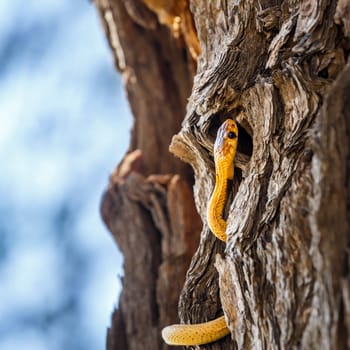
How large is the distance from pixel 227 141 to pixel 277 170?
324 millimetres

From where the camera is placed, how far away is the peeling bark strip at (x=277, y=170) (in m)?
1.68

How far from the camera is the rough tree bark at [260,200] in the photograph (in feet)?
5.59

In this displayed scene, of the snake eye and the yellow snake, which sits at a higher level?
the snake eye

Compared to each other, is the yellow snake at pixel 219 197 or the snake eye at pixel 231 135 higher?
the snake eye at pixel 231 135

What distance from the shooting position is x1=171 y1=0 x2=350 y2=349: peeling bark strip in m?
1.68

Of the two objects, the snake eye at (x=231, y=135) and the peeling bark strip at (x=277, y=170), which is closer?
the peeling bark strip at (x=277, y=170)

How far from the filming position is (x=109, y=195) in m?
3.94

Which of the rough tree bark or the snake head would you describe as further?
the snake head

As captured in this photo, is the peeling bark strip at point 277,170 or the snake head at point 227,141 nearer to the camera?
the peeling bark strip at point 277,170

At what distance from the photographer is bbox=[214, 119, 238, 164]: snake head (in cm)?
235

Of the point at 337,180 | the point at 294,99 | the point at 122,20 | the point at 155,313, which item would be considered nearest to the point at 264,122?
the point at 294,99

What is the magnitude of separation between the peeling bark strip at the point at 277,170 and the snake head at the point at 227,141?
5cm

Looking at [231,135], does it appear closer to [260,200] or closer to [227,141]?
[227,141]

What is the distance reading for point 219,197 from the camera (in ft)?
7.83
